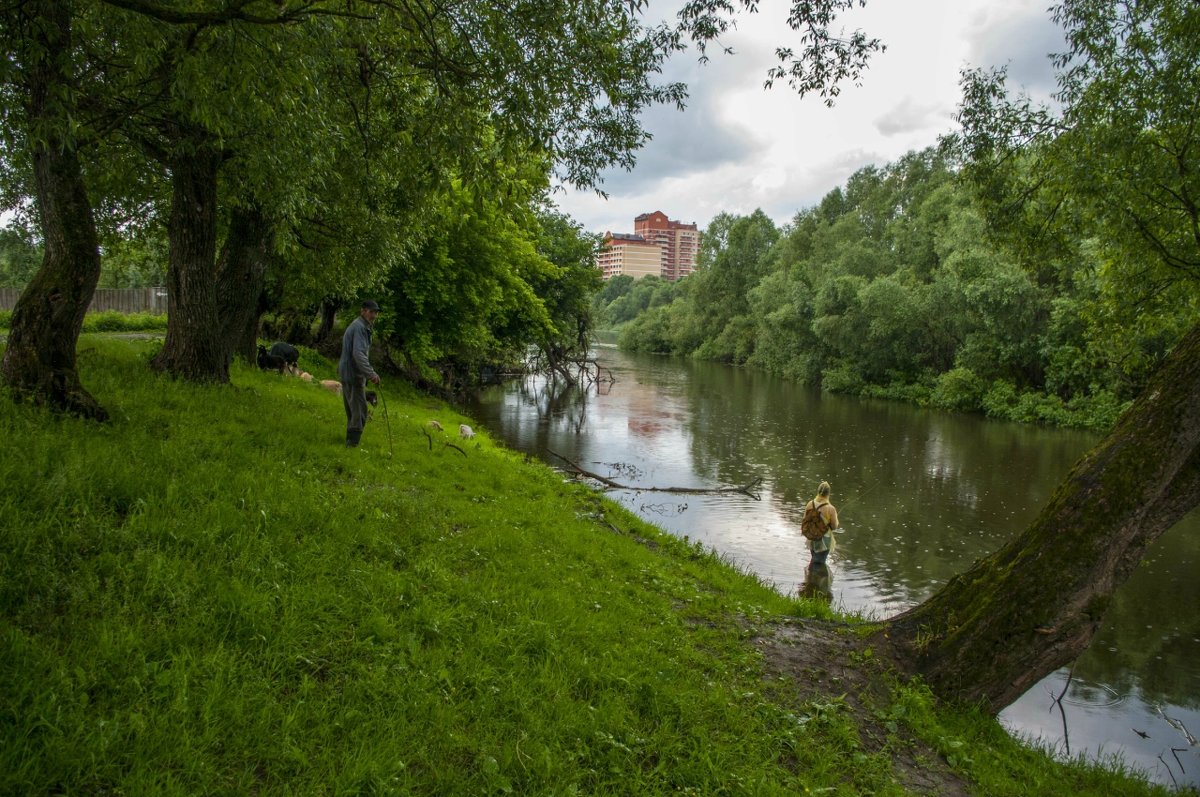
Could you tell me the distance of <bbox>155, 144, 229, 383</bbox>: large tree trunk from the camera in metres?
8.25

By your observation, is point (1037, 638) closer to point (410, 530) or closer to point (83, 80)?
point (410, 530)

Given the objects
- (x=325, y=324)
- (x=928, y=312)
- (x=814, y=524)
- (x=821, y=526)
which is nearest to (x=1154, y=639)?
(x=821, y=526)

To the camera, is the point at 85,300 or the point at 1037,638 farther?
the point at 85,300

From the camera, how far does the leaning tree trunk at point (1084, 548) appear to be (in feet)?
16.2

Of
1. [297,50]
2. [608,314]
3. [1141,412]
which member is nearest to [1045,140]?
[1141,412]

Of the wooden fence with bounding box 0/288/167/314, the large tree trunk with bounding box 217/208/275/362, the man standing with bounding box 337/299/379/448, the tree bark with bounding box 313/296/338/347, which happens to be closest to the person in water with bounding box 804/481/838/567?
the man standing with bounding box 337/299/379/448

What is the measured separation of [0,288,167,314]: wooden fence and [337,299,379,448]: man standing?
21658 millimetres

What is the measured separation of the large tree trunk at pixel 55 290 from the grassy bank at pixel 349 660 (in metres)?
0.42

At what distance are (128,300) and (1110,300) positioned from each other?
105 ft

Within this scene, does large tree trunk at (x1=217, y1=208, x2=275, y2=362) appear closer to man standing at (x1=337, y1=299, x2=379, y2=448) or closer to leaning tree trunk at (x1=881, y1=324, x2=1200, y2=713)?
man standing at (x1=337, y1=299, x2=379, y2=448)

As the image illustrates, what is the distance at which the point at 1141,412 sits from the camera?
517cm

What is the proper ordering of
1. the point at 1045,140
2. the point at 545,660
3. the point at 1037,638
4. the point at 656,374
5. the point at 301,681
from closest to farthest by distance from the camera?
1. the point at 301,681
2. the point at 545,660
3. the point at 1037,638
4. the point at 1045,140
5. the point at 656,374

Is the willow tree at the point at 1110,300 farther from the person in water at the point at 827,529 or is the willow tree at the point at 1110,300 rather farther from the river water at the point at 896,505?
the person in water at the point at 827,529

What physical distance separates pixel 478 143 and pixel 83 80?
475 centimetres
